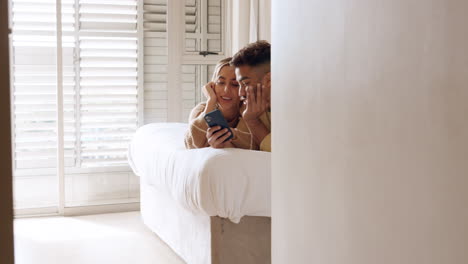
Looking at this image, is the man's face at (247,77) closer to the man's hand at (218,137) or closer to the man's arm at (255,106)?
the man's arm at (255,106)

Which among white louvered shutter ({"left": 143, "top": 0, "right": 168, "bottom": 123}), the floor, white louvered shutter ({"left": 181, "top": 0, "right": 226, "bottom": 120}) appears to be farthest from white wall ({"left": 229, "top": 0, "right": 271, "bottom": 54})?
the floor

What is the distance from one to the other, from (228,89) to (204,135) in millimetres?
210

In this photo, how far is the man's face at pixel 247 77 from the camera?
216cm

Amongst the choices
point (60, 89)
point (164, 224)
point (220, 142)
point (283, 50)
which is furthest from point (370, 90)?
point (60, 89)

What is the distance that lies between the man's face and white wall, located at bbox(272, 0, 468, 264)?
587mm

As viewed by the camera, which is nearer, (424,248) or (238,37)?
(424,248)

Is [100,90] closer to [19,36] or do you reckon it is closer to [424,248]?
[19,36]

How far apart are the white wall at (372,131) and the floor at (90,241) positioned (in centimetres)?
143

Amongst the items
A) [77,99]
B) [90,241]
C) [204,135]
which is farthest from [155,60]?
[204,135]

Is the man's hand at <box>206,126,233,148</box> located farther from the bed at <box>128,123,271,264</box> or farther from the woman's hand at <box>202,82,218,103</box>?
the woman's hand at <box>202,82,218,103</box>

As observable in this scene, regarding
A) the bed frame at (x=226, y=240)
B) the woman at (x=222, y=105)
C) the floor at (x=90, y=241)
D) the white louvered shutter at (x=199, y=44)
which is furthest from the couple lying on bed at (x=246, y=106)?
the white louvered shutter at (x=199, y=44)

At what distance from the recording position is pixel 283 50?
1.53 metres

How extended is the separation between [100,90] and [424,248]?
10.0ft

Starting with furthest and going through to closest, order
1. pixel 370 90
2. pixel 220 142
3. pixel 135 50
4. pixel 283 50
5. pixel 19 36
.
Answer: pixel 135 50
pixel 19 36
pixel 220 142
pixel 283 50
pixel 370 90
